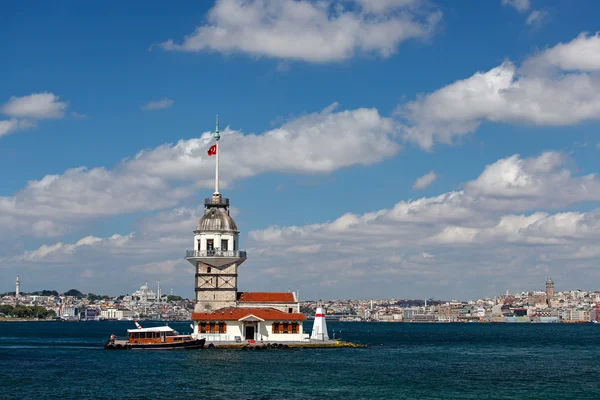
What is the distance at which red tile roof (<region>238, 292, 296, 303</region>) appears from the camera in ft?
265

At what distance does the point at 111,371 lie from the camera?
196 feet

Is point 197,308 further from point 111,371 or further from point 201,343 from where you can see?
point 111,371

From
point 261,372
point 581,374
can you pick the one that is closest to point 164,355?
point 261,372

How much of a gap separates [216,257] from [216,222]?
3525 mm

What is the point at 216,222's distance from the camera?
82500mm

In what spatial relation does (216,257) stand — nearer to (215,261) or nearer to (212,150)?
(215,261)

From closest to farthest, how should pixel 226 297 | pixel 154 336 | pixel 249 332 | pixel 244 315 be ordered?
pixel 244 315, pixel 154 336, pixel 249 332, pixel 226 297

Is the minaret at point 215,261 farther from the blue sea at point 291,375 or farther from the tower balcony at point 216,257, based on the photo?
the blue sea at point 291,375

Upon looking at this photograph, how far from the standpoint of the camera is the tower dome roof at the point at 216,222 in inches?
3246

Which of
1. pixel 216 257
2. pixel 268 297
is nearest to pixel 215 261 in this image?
pixel 216 257

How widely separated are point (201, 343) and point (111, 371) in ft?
54.2

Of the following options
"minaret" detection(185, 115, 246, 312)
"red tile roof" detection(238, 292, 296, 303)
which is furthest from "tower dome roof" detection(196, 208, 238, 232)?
"red tile roof" detection(238, 292, 296, 303)

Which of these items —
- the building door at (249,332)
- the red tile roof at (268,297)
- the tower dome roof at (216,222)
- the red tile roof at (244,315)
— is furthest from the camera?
the tower dome roof at (216,222)

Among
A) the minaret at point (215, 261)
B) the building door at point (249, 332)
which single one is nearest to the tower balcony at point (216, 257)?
the minaret at point (215, 261)
